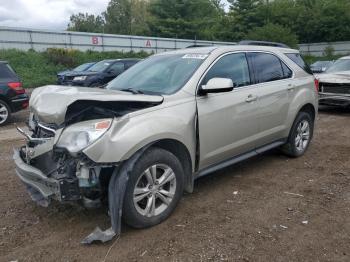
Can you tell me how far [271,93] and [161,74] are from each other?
157 centimetres

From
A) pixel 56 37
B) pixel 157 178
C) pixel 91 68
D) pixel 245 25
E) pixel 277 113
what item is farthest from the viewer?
pixel 245 25

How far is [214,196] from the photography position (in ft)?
15.4

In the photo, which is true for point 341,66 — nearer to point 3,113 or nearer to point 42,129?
point 3,113

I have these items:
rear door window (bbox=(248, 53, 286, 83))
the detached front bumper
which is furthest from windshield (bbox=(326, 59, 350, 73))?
the detached front bumper

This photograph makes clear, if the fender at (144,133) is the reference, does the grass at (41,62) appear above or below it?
above

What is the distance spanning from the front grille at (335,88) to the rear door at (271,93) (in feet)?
17.6

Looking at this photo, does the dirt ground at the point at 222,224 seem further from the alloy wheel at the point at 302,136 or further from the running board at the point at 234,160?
the alloy wheel at the point at 302,136

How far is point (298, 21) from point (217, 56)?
54985mm

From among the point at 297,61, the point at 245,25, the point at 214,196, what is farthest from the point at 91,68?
the point at 245,25

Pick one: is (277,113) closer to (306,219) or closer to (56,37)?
(306,219)

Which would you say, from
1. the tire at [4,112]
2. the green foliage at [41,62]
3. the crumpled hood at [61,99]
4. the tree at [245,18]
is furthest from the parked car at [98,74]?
the tree at [245,18]

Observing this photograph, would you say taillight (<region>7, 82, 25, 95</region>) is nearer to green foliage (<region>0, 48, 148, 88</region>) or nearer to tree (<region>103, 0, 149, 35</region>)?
green foliage (<region>0, 48, 148, 88</region>)

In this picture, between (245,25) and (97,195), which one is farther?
(245,25)

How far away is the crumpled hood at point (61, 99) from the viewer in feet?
11.7
